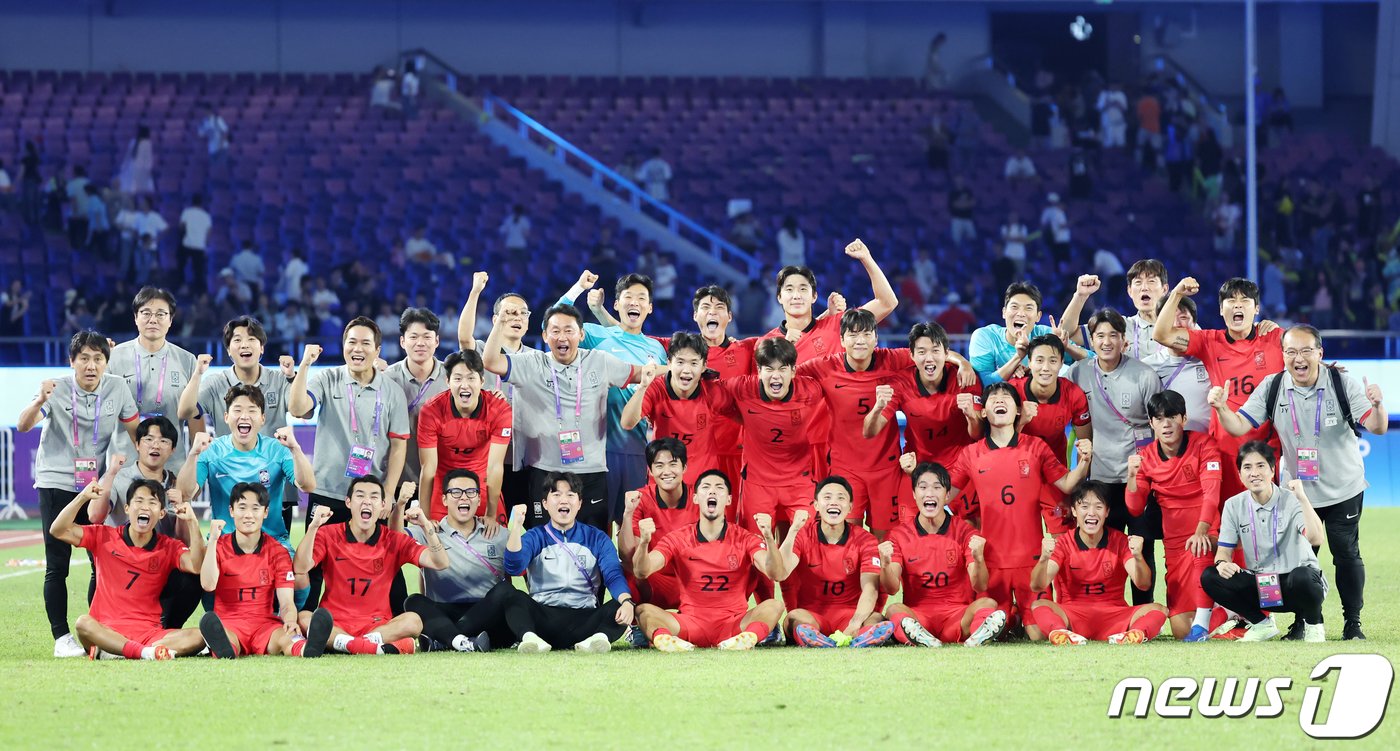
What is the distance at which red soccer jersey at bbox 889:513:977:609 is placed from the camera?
8.75 m

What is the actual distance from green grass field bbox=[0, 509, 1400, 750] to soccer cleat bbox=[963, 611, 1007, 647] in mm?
151

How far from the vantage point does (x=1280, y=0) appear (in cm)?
3102

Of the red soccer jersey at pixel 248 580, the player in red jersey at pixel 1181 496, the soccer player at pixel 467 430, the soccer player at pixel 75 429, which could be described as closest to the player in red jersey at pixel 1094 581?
the player in red jersey at pixel 1181 496

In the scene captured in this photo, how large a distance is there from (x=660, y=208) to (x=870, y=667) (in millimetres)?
18087

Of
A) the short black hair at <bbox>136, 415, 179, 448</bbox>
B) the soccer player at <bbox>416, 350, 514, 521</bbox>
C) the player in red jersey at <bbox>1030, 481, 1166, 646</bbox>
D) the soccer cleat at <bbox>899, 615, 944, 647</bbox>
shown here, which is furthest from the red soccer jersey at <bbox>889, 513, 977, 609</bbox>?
the short black hair at <bbox>136, 415, 179, 448</bbox>

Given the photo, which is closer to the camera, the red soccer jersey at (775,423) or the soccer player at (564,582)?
the soccer player at (564,582)

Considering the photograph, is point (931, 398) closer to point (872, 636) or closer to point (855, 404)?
point (855, 404)

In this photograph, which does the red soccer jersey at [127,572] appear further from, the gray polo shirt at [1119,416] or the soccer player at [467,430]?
the gray polo shirt at [1119,416]

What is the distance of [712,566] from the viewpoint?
28.8 feet

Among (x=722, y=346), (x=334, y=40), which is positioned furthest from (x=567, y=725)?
(x=334, y=40)

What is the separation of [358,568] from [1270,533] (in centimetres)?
479

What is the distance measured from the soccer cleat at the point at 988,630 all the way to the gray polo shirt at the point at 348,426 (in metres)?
3.32

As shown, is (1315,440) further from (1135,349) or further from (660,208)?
(660,208)

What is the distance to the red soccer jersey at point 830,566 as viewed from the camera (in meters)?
8.81
